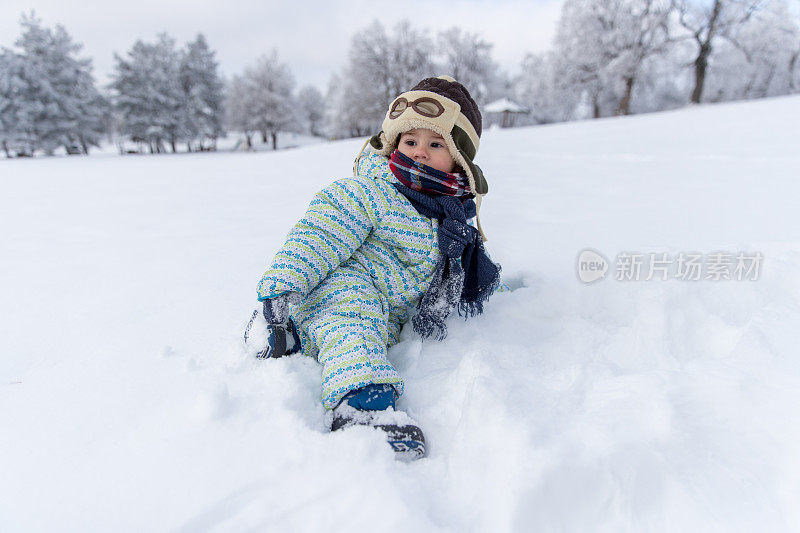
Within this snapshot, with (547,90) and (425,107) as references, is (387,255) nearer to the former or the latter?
(425,107)

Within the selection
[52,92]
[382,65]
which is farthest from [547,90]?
[52,92]

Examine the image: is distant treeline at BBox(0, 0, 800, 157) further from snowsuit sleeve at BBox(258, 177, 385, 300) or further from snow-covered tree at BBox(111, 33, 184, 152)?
snowsuit sleeve at BBox(258, 177, 385, 300)

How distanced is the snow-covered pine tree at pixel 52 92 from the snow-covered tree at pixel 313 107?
19260 millimetres

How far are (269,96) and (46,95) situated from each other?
10.7m

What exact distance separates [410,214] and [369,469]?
0.83 metres

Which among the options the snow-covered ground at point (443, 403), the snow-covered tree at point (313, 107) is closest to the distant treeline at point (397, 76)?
the snow-covered tree at point (313, 107)

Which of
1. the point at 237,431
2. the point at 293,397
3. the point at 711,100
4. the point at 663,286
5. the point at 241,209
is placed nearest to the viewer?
the point at 237,431

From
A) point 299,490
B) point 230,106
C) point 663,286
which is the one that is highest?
point 230,106

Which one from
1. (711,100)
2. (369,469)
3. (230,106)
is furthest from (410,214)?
(711,100)

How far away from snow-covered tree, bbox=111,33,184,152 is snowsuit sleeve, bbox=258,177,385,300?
22752 mm

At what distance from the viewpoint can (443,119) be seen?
1.48m

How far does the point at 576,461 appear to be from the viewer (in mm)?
853

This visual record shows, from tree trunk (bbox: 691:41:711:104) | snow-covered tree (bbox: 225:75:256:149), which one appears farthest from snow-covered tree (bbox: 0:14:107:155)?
tree trunk (bbox: 691:41:711:104)

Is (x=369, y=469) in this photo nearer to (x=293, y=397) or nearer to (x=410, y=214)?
(x=293, y=397)
